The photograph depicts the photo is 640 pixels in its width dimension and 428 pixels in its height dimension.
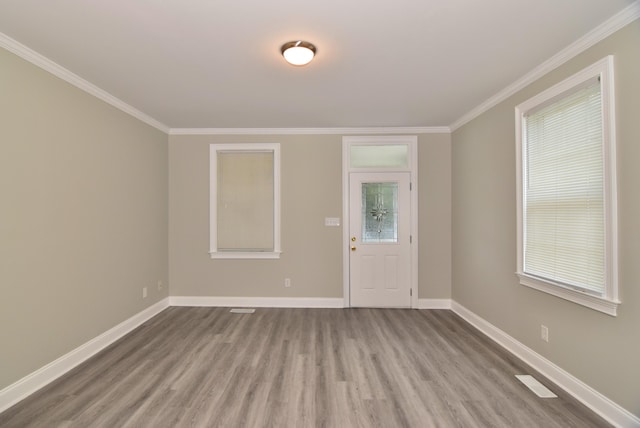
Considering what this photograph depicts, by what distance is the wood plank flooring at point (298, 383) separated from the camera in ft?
6.69

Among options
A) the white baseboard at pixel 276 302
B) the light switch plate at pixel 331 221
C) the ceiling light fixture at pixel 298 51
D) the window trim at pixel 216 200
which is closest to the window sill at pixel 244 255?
the window trim at pixel 216 200

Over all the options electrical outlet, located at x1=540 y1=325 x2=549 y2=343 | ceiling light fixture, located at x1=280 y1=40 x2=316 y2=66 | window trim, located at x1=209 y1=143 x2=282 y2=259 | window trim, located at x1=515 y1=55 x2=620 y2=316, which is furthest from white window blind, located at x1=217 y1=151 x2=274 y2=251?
window trim, located at x1=515 y1=55 x2=620 y2=316

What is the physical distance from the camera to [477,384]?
8.00 feet

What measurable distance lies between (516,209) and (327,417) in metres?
2.56

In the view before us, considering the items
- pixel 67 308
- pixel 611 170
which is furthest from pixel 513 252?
pixel 67 308

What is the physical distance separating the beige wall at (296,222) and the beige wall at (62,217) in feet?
2.15

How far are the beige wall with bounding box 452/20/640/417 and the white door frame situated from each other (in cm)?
55

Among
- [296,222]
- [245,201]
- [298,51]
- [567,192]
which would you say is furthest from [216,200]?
[567,192]

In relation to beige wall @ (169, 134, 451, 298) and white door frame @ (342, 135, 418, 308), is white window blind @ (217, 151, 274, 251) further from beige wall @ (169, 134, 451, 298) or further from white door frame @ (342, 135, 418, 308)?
white door frame @ (342, 135, 418, 308)

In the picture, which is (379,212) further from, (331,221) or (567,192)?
(567,192)

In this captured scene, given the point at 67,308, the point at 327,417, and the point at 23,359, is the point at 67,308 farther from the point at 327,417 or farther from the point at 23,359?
the point at 327,417

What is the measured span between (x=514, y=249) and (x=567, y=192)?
2.76ft

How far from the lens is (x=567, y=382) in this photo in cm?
232

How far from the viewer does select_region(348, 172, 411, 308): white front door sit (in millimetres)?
4387
